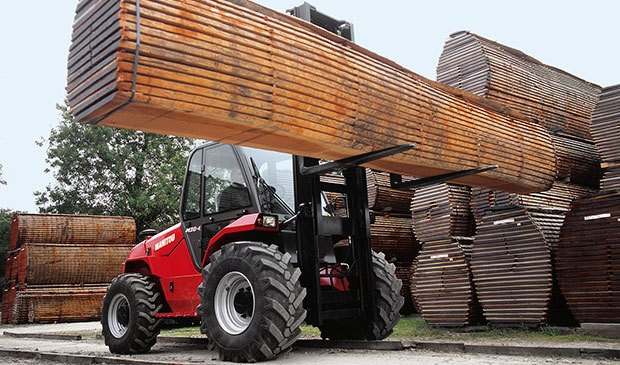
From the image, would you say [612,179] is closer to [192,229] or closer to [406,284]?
[406,284]

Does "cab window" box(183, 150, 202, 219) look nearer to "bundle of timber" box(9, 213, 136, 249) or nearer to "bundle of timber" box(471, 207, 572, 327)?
"bundle of timber" box(471, 207, 572, 327)

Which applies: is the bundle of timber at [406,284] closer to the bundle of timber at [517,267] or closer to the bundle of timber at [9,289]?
the bundle of timber at [517,267]

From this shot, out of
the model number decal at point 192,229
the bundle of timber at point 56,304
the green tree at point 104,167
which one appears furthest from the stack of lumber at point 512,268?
the green tree at point 104,167

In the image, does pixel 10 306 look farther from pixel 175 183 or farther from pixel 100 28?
pixel 100 28

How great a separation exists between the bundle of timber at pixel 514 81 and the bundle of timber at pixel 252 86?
299cm

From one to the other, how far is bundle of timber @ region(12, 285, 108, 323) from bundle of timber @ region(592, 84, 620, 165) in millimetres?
13922

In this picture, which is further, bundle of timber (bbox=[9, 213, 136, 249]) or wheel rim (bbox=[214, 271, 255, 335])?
bundle of timber (bbox=[9, 213, 136, 249])

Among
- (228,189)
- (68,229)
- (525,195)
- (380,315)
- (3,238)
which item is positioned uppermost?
(3,238)

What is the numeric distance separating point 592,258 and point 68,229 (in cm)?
1448

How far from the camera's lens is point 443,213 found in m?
8.85

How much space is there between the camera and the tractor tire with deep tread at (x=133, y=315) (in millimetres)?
6945

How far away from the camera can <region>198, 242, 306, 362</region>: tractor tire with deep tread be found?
517 cm

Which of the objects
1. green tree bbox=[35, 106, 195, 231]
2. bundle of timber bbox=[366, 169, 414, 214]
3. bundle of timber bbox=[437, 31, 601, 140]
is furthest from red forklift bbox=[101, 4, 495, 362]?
green tree bbox=[35, 106, 195, 231]

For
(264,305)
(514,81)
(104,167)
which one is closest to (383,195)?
(514,81)
